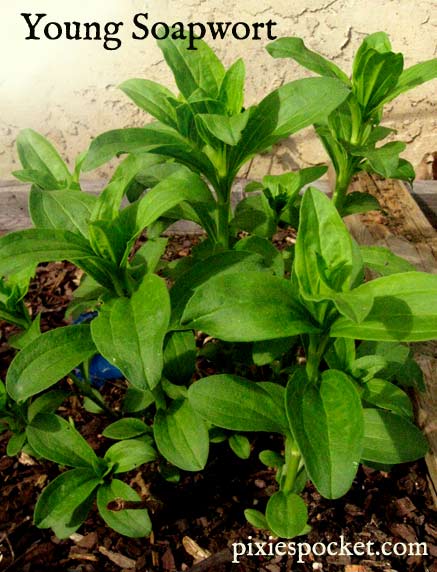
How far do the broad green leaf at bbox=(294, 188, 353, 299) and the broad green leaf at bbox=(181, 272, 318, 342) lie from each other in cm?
5

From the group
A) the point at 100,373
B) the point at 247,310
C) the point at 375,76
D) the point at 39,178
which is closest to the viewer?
the point at 247,310

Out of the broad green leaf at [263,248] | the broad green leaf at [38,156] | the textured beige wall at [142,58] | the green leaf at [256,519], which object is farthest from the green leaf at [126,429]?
the textured beige wall at [142,58]

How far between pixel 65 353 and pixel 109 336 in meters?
0.16

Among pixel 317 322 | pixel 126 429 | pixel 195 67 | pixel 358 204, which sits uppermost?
pixel 195 67

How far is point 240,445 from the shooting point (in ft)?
5.39

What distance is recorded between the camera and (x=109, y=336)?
1.15m

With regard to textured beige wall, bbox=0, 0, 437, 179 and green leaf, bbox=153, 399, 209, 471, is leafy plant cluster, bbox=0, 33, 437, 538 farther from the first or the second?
textured beige wall, bbox=0, 0, 437, 179

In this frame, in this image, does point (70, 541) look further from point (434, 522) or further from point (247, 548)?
point (434, 522)

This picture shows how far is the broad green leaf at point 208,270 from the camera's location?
1288 mm

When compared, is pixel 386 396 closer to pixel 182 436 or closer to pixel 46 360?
pixel 182 436

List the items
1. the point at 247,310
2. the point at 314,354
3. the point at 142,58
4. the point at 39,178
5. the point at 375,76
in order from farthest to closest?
1. the point at 142,58
2. the point at 39,178
3. the point at 375,76
4. the point at 314,354
5. the point at 247,310

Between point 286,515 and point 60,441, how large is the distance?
22.2 inches

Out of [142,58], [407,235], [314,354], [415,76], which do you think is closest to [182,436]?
[314,354]

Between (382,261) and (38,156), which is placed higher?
(38,156)
